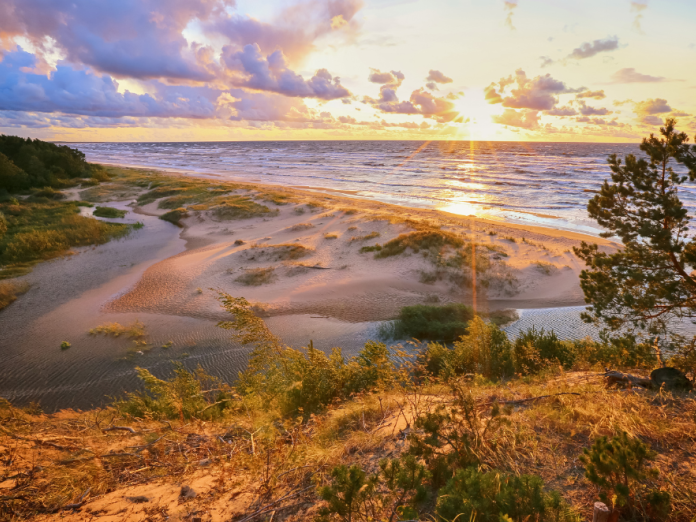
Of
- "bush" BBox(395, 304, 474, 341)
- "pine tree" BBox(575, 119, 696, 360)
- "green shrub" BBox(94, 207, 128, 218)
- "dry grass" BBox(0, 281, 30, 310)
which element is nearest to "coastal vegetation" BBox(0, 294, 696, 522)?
"pine tree" BBox(575, 119, 696, 360)

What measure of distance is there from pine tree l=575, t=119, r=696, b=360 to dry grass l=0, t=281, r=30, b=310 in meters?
23.1

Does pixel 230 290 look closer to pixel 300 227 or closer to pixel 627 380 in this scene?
pixel 300 227

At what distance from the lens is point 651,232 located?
6.43 m

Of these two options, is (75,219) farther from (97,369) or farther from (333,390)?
(333,390)

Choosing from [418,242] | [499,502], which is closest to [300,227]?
[418,242]

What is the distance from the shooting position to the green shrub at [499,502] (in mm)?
3012

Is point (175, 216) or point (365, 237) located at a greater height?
point (175, 216)

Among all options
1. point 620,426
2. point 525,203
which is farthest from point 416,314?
point 525,203

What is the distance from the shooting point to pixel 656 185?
675cm

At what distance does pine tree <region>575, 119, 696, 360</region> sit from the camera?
6.38 meters

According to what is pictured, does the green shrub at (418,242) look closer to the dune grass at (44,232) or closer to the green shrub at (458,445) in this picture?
the green shrub at (458,445)

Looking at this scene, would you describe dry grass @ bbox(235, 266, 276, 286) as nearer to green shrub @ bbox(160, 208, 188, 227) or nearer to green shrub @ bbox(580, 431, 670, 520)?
green shrub @ bbox(160, 208, 188, 227)

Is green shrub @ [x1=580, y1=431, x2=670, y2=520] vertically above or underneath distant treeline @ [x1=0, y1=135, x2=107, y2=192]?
underneath

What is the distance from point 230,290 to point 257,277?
1.77 metres
